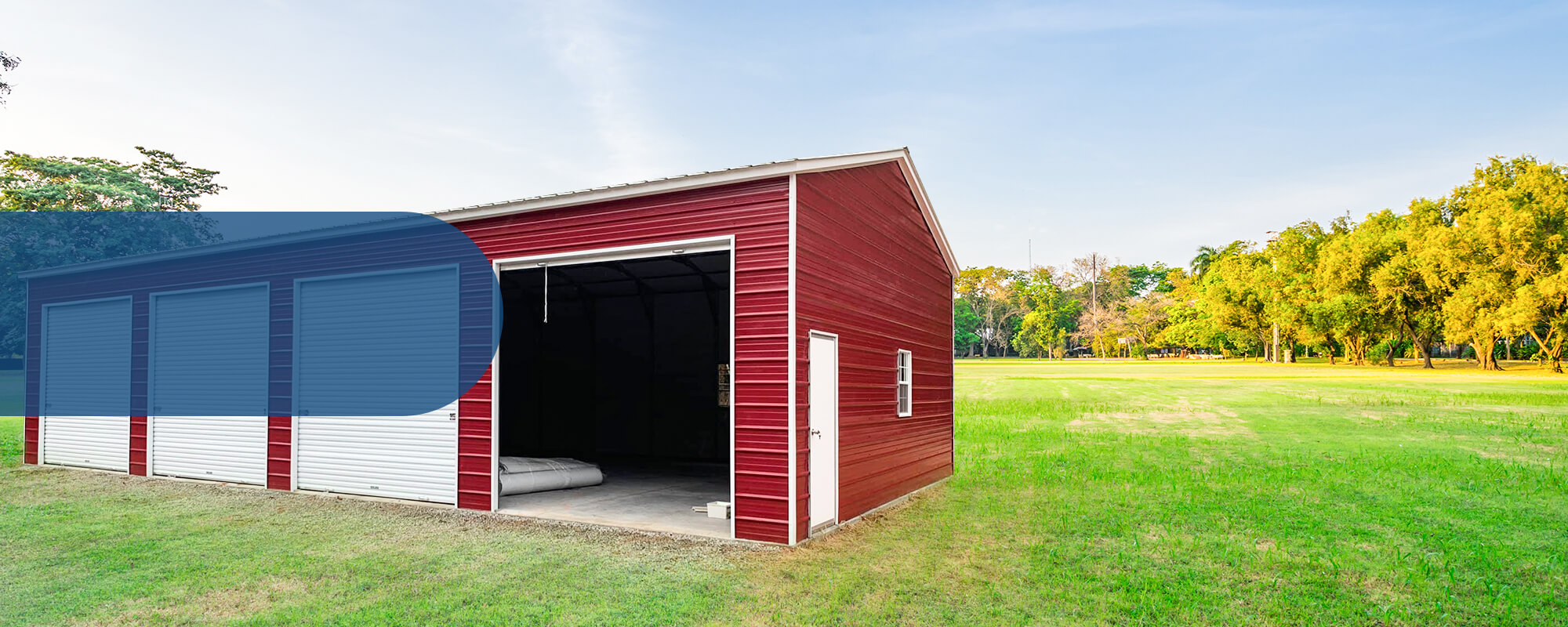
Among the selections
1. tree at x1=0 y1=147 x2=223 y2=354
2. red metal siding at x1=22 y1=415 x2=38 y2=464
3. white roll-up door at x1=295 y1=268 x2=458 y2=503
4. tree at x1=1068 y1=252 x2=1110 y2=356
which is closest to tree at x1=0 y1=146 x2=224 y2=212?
tree at x1=0 y1=147 x2=223 y2=354

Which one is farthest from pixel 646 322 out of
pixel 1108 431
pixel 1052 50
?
pixel 1052 50

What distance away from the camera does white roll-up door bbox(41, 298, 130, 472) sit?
38.2 ft

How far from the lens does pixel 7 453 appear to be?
13.9 metres

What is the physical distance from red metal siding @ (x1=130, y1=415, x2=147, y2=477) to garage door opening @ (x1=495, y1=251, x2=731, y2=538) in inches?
188

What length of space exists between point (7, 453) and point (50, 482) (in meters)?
5.03

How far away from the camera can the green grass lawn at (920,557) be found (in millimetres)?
5176

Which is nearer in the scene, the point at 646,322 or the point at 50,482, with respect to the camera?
the point at 50,482

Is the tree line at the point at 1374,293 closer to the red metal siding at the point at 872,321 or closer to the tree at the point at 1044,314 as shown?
the tree at the point at 1044,314

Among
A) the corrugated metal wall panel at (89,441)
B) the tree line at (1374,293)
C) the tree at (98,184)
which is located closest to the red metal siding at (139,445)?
the corrugated metal wall panel at (89,441)

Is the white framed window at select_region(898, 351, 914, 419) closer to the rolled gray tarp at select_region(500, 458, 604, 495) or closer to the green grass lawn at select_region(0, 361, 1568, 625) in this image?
the green grass lawn at select_region(0, 361, 1568, 625)

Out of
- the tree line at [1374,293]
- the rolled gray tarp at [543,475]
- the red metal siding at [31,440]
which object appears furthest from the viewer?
the tree line at [1374,293]

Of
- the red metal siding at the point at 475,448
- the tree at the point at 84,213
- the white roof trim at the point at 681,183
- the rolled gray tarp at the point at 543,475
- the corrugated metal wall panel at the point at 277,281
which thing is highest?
the tree at the point at 84,213

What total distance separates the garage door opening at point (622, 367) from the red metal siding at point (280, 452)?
278 centimetres

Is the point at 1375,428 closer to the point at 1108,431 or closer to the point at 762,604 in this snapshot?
the point at 1108,431
